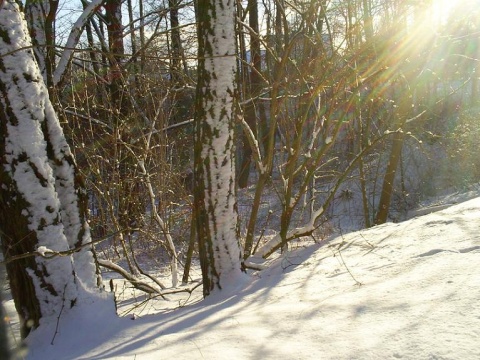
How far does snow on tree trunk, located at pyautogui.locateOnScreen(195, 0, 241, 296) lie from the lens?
3.55 metres

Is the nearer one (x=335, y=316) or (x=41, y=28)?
(x=335, y=316)

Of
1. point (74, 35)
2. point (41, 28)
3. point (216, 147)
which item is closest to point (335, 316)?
point (216, 147)

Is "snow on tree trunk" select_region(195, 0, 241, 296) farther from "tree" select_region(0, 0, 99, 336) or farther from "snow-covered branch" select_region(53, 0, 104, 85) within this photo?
"snow-covered branch" select_region(53, 0, 104, 85)

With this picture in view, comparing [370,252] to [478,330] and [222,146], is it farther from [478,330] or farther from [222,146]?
[478,330]

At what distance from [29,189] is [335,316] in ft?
6.85

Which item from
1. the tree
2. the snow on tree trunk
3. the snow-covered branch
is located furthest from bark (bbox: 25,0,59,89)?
the snow on tree trunk

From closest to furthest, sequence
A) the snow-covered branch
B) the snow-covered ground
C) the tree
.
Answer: the snow-covered ground
the tree
the snow-covered branch

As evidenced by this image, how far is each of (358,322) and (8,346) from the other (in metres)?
1.47

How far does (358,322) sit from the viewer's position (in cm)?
201

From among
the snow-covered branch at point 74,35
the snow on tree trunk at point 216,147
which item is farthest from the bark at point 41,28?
the snow on tree trunk at point 216,147

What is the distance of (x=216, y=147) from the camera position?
363 centimetres

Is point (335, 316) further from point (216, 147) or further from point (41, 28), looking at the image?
point (41, 28)

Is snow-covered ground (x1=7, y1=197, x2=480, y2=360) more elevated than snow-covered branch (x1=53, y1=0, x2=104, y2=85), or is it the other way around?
snow-covered branch (x1=53, y1=0, x2=104, y2=85)

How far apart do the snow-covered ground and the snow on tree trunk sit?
0.96 feet
